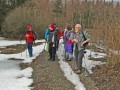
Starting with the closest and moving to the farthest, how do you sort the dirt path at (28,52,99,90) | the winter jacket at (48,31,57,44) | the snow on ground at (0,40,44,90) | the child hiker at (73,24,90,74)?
the dirt path at (28,52,99,90), the snow on ground at (0,40,44,90), the child hiker at (73,24,90,74), the winter jacket at (48,31,57,44)

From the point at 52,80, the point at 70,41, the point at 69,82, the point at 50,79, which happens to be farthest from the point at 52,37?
the point at 69,82

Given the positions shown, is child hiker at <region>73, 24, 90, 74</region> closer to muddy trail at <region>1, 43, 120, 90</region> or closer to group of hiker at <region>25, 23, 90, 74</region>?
group of hiker at <region>25, 23, 90, 74</region>

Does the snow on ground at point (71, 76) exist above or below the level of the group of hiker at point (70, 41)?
below

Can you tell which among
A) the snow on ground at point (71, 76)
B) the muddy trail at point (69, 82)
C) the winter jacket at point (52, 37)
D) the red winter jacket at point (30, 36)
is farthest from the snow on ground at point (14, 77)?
the red winter jacket at point (30, 36)

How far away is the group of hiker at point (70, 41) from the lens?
14.1m

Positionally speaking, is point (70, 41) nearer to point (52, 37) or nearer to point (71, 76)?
point (52, 37)

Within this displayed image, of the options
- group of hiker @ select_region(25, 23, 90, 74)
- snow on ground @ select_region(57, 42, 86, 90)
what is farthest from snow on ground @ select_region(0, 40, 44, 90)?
group of hiker @ select_region(25, 23, 90, 74)

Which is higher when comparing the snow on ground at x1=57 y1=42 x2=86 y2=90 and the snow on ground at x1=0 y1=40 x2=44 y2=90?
the snow on ground at x1=57 y1=42 x2=86 y2=90

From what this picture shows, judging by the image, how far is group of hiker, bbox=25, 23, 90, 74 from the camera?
14.1 m

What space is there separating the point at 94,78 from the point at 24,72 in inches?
151

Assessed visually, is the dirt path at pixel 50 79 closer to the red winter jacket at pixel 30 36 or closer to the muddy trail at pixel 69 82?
the muddy trail at pixel 69 82

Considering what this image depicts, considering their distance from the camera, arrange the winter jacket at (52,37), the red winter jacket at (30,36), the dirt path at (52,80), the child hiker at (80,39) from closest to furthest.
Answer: the dirt path at (52,80) < the child hiker at (80,39) < the winter jacket at (52,37) < the red winter jacket at (30,36)

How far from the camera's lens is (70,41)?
18.4m

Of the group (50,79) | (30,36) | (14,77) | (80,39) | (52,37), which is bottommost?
(14,77)
